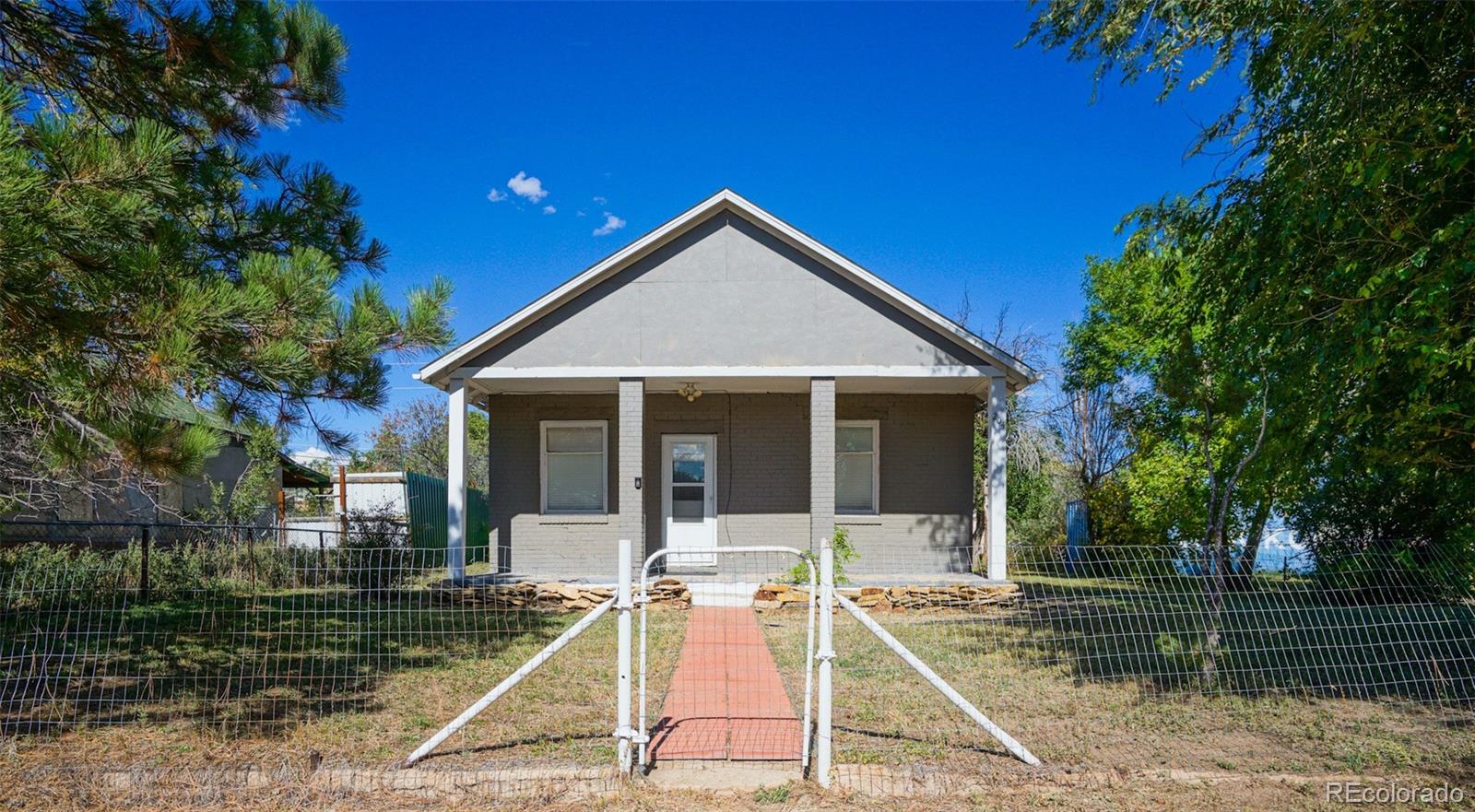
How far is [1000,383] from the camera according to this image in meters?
12.3

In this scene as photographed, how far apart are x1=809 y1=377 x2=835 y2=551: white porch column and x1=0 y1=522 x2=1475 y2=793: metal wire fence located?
1.41 metres

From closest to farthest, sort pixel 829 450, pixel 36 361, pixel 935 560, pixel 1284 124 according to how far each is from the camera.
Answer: pixel 36 361 → pixel 1284 124 → pixel 829 450 → pixel 935 560

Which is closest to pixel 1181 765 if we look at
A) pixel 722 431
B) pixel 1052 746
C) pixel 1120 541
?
pixel 1052 746

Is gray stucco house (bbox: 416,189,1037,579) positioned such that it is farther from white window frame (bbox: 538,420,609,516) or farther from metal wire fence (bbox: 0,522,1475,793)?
metal wire fence (bbox: 0,522,1475,793)

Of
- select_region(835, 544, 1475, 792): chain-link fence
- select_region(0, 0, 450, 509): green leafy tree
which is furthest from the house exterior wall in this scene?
select_region(0, 0, 450, 509): green leafy tree

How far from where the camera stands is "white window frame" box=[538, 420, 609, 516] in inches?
533

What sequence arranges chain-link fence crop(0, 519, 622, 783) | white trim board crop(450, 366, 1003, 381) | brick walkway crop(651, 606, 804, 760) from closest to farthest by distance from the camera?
brick walkway crop(651, 606, 804, 760) < chain-link fence crop(0, 519, 622, 783) < white trim board crop(450, 366, 1003, 381)

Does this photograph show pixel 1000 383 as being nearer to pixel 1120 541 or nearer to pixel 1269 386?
pixel 1269 386

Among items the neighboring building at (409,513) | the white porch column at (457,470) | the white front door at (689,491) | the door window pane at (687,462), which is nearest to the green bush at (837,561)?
the white front door at (689,491)

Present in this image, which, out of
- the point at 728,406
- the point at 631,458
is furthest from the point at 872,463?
the point at 631,458

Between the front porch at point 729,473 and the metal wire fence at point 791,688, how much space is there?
2365 mm

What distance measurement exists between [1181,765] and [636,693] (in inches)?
146

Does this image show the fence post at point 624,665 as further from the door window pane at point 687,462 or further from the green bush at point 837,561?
the door window pane at point 687,462

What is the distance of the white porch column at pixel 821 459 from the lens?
39.2 ft
